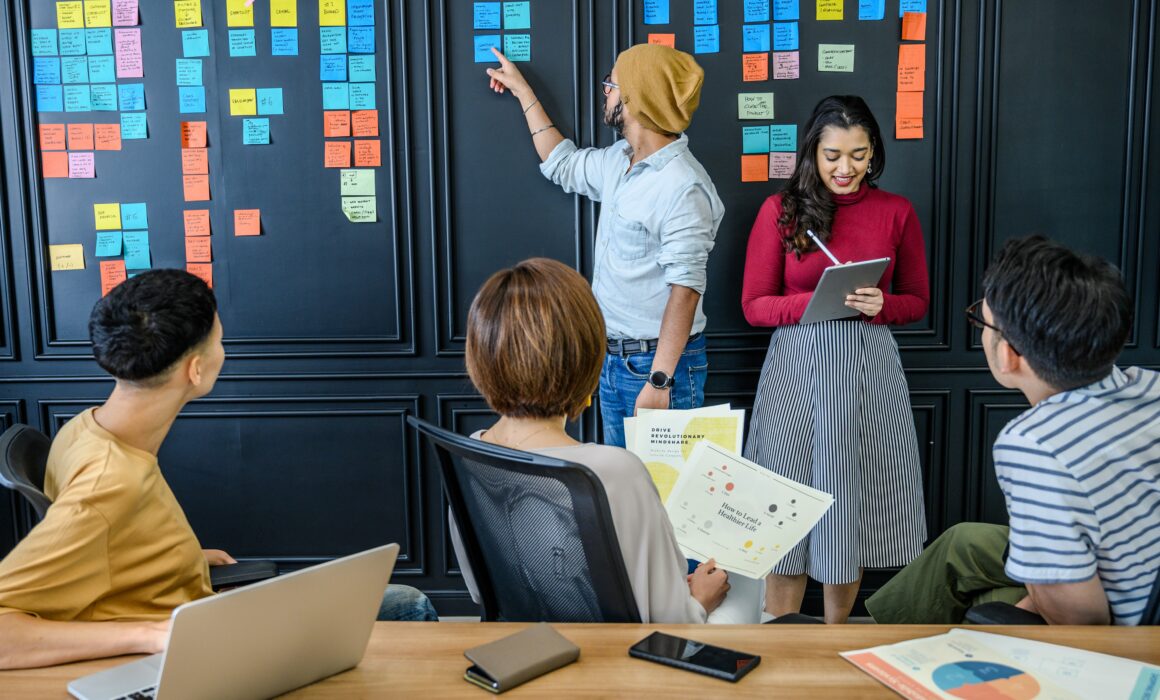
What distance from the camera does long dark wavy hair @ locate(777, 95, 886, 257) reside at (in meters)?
2.52

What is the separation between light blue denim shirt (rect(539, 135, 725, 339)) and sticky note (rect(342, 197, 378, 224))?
0.76 meters

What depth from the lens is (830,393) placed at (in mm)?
2510

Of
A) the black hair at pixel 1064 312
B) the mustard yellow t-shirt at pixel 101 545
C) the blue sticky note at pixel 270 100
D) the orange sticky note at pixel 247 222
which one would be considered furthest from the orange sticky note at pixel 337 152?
the black hair at pixel 1064 312

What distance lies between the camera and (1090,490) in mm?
1249

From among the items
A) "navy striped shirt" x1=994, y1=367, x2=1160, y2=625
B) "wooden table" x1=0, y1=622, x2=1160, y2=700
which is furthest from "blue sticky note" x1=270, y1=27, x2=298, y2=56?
"navy striped shirt" x1=994, y1=367, x2=1160, y2=625

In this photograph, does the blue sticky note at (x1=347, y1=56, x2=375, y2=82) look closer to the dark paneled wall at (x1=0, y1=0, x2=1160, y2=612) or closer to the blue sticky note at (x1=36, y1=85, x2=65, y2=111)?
the dark paneled wall at (x1=0, y1=0, x2=1160, y2=612)

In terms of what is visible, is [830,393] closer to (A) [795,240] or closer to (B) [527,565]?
(A) [795,240]

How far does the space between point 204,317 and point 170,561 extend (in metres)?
0.39

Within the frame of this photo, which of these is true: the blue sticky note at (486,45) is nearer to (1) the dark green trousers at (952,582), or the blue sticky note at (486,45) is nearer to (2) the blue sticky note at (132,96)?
(2) the blue sticky note at (132,96)

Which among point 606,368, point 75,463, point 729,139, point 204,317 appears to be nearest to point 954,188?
point 729,139

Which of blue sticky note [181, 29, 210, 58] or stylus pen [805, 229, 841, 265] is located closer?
stylus pen [805, 229, 841, 265]

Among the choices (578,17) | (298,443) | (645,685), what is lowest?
(298,443)

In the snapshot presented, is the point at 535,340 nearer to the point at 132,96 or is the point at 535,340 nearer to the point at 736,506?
the point at 736,506

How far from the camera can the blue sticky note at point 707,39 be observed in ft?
9.79
